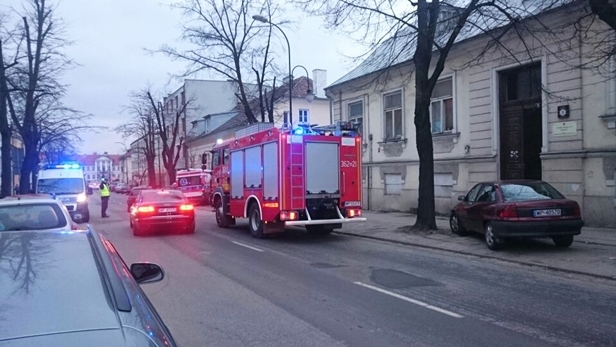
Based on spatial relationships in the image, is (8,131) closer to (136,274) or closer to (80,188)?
(80,188)

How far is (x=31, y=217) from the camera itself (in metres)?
7.35

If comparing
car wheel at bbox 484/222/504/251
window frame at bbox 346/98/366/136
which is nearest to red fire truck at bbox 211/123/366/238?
car wheel at bbox 484/222/504/251

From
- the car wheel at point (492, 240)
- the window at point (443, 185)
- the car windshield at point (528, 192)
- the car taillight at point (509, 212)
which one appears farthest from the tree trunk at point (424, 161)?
the window at point (443, 185)

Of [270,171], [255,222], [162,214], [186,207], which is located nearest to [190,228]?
[186,207]

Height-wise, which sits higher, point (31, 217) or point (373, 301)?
point (31, 217)

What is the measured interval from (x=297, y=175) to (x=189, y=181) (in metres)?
24.9

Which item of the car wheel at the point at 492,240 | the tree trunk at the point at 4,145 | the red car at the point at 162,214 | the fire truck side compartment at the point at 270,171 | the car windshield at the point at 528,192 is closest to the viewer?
the car windshield at the point at 528,192

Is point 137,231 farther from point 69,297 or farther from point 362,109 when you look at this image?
point 69,297

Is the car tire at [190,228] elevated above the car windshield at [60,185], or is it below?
below

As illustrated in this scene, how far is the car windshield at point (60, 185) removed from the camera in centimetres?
2373

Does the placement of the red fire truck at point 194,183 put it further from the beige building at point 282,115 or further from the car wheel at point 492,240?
the car wheel at point 492,240

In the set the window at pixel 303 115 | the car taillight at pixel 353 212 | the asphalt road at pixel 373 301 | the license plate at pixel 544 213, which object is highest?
the window at pixel 303 115

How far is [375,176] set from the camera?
24656mm

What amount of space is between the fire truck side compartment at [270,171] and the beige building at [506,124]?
457 centimetres
